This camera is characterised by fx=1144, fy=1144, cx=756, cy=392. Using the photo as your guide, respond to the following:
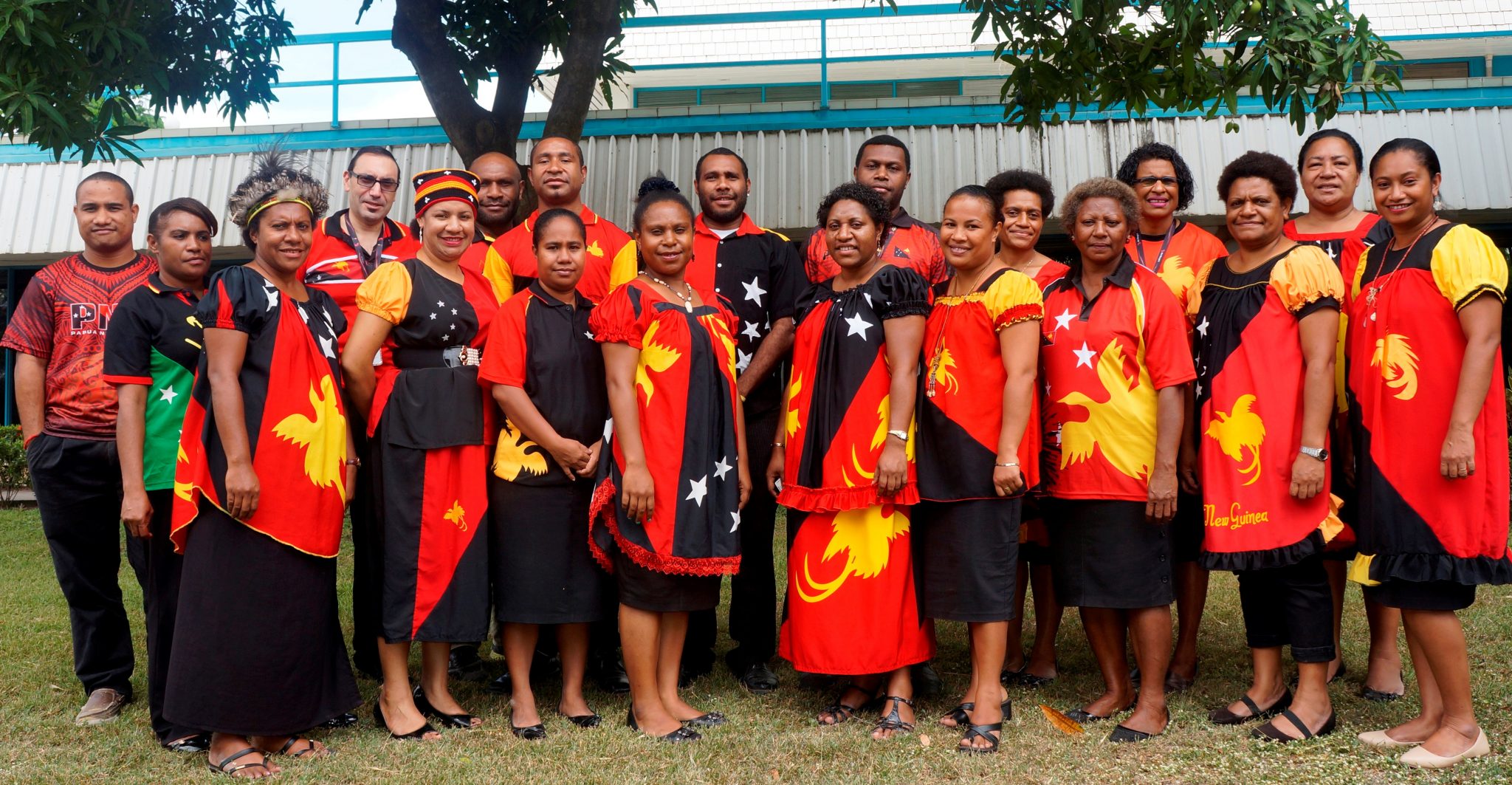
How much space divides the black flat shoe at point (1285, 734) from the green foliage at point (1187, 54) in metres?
2.78

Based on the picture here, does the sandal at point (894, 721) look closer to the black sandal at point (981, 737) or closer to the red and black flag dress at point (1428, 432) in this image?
the black sandal at point (981, 737)

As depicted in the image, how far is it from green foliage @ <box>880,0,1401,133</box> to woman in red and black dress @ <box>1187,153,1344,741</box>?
138cm

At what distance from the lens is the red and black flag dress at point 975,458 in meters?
4.06

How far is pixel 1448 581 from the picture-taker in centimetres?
368

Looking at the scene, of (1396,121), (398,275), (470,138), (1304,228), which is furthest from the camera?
(1396,121)

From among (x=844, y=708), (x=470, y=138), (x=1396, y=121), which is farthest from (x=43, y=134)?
(x=1396, y=121)

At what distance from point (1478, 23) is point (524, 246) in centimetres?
1428

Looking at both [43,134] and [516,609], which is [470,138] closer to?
[43,134]

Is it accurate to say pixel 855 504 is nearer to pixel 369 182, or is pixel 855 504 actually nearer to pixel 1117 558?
pixel 1117 558

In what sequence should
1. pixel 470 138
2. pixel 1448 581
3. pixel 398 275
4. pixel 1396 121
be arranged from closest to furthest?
pixel 1448 581 → pixel 398 275 → pixel 470 138 → pixel 1396 121

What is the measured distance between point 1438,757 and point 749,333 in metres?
2.96

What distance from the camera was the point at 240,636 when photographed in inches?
149

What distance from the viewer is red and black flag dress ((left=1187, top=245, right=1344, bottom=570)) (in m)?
3.90

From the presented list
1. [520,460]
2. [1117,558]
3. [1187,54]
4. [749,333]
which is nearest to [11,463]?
[520,460]
